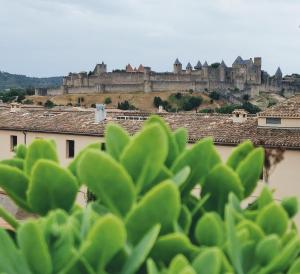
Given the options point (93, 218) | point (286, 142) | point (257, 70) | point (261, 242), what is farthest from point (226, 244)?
point (257, 70)

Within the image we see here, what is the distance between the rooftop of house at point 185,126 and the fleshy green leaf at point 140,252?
56.5ft

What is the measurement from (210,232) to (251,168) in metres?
0.69

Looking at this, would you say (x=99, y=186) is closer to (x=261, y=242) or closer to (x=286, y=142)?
(x=261, y=242)

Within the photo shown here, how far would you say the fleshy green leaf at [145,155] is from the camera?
2.56 metres

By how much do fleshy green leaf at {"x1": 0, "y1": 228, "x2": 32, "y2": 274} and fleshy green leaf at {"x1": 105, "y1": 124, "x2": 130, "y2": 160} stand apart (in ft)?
2.66

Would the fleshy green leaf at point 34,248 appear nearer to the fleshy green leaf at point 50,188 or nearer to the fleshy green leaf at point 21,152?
the fleshy green leaf at point 50,188

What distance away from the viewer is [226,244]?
2.54 meters

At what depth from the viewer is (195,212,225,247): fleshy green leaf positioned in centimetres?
253

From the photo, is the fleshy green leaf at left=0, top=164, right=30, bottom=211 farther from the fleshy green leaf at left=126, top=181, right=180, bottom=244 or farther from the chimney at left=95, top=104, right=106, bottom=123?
the chimney at left=95, top=104, right=106, bottom=123

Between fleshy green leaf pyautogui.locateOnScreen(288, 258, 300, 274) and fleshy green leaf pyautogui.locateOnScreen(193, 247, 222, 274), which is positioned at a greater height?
fleshy green leaf pyautogui.locateOnScreen(193, 247, 222, 274)

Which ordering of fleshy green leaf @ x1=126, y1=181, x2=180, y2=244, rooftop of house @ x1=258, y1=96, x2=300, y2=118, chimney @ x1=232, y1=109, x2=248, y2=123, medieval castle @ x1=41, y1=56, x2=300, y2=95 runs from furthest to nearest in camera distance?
1. medieval castle @ x1=41, y1=56, x2=300, y2=95
2. chimney @ x1=232, y1=109, x2=248, y2=123
3. rooftop of house @ x1=258, y1=96, x2=300, y2=118
4. fleshy green leaf @ x1=126, y1=181, x2=180, y2=244

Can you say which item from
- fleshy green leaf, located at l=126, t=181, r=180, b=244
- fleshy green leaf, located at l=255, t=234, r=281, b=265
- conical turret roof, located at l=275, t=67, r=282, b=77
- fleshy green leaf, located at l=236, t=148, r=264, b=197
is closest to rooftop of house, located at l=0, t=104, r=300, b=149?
fleshy green leaf, located at l=236, t=148, r=264, b=197

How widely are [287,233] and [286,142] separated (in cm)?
1810

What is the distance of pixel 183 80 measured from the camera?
13188cm
